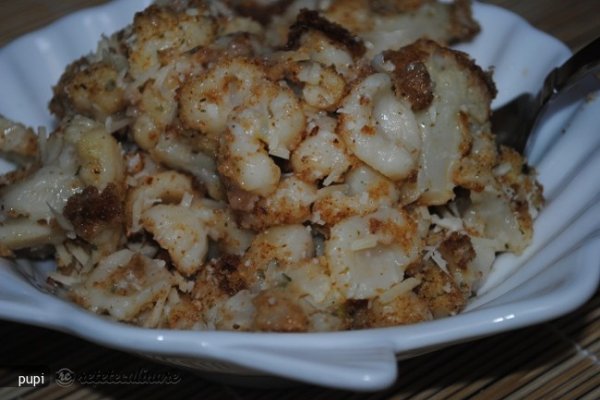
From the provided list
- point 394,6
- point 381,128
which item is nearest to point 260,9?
point 394,6

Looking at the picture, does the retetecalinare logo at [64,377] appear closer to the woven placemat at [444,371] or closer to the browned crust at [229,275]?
the woven placemat at [444,371]

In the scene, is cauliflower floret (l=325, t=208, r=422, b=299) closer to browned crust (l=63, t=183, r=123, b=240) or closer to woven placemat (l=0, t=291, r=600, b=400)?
woven placemat (l=0, t=291, r=600, b=400)

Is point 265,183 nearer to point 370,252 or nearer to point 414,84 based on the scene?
point 370,252

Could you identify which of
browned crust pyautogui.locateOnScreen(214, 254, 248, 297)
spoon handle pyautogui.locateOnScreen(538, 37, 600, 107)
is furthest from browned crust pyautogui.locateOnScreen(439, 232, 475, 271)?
spoon handle pyautogui.locateOnScreen(538, 37, 600, 107)

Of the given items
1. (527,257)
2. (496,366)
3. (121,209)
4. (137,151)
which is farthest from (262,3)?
(496,366)

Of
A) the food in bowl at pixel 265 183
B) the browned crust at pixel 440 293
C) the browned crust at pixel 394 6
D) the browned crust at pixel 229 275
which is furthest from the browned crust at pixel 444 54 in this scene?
the browned crust at pixel 229 275

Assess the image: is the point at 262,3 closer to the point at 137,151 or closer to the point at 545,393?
the point at 137,151
